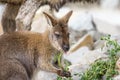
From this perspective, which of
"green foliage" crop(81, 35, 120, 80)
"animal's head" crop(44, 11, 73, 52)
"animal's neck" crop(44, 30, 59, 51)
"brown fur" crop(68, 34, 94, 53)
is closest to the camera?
"animal's head" crop(44, 11, 73, 52)

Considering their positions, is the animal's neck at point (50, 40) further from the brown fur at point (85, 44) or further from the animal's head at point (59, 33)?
the brown fur at point (85, 44)

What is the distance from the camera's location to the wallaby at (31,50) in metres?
7.15

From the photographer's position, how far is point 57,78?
25.5 feet

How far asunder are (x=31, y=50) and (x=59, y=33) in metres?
0.52

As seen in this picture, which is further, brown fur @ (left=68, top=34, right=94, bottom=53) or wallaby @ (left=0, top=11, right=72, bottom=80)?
brown fur @ (left=68, top=34, right=94, bottom=53)

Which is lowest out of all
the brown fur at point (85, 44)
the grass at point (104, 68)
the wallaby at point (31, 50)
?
the brown fur at point (85, 44)

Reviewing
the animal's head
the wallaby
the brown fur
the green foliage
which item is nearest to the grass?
the green foliage

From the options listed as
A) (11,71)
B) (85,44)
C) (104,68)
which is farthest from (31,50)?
(85,44)

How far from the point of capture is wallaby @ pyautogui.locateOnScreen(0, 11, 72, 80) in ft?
23.5

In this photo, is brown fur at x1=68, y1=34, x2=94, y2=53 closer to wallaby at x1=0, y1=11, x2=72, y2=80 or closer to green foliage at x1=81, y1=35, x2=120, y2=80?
green foliage at x1=81, y1=35, x2=120, y2=80

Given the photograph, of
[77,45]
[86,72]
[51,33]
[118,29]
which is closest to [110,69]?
[86,72]

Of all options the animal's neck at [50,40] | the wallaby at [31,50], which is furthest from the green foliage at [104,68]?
the animal's neck at [50,40]

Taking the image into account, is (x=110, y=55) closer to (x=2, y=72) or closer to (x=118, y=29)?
(x=2, y=72)

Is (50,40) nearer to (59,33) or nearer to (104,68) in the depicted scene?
(59,33)
